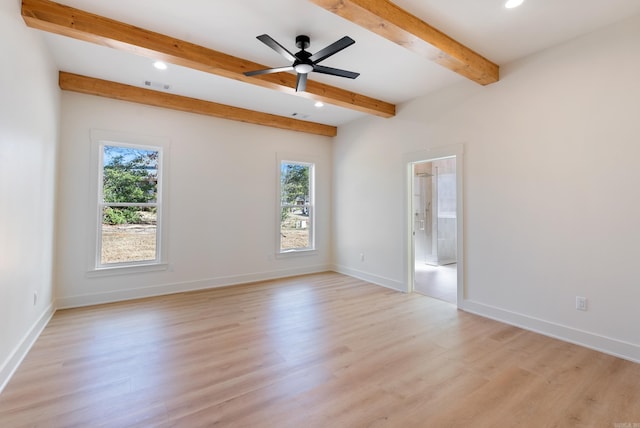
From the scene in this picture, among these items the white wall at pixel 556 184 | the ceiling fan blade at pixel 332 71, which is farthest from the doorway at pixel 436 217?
the ceiling fan blade at pixel 332 71

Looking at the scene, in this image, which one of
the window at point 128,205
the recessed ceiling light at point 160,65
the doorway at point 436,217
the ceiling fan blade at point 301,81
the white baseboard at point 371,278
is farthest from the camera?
the doorway at point 436,217

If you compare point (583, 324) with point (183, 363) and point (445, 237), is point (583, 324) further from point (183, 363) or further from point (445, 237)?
point (445, 237)

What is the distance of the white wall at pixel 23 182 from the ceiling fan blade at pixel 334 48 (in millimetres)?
2296

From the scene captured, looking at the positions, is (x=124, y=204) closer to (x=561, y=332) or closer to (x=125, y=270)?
(x=125, y=270)

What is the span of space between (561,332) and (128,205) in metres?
5.57

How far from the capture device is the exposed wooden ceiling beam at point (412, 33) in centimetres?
220

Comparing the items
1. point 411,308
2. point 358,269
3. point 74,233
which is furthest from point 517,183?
point 74,233

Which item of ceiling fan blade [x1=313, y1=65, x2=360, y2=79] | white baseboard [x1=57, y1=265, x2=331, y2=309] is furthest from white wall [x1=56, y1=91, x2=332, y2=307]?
ceiling fan blade [x1=313, y1=65, x2=360, y2=79]

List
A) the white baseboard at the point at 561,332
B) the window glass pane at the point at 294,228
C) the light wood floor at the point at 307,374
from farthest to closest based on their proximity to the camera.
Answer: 1. the window glass pane at the point at 294,228
2. the white baseboard at the point at 561,332
3. the light wood floor at the point at 307,374

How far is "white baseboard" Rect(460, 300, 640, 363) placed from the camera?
8.62 feet

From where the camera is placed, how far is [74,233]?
390 centimetres

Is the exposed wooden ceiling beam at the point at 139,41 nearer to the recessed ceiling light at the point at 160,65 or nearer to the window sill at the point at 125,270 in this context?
the recessed ceiling light at the point at 160,65

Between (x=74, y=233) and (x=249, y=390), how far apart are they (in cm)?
342

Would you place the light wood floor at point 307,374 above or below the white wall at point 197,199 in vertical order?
below
